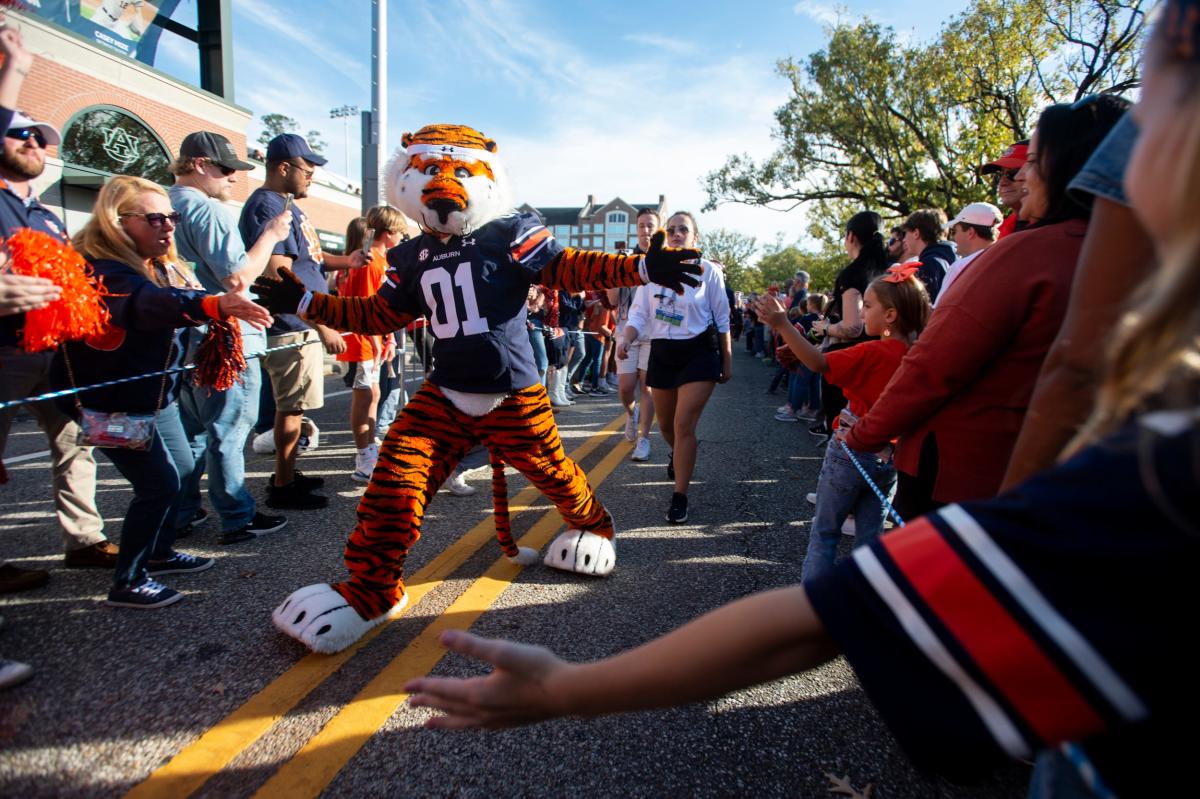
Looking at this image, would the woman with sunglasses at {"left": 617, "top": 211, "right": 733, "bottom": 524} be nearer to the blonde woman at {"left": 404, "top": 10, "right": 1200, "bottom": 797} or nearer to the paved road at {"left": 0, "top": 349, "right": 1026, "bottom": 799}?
the paved road at {"left": 0, "top": 349, "right": 1026, "bottom": 799}

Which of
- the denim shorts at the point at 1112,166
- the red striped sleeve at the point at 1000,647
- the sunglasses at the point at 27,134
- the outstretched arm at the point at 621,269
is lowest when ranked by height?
the red striped sleeve at the point at 1000,647

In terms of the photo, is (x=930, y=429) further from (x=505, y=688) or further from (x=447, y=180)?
(x=447, y=180)

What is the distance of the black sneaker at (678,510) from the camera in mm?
4055

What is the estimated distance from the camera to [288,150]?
4.09 m

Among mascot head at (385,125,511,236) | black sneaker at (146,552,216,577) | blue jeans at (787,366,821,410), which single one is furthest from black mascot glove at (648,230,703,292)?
blue jeans at (787,366,821,410)

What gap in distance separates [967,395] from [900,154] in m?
21.6

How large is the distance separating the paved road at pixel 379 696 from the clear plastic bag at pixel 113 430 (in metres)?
0.75

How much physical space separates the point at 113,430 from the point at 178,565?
888 mm

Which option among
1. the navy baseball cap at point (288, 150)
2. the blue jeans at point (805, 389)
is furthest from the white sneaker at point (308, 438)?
the blue jeans at point (805, 389)

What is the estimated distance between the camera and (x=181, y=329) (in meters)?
2.84

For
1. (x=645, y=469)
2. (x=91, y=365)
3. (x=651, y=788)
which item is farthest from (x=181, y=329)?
(x=645, y=469)

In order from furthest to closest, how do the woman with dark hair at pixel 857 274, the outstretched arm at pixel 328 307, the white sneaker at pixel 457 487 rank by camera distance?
→ the white sneaker at pixel 457 487 → the woman with dark hair at pixel 857 274 → the outstretched arm at pixel 328 307

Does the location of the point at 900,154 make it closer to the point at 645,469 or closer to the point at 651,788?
the point at 645,469

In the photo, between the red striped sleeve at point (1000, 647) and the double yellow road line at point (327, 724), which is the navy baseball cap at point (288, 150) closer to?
the double yellow road line at point (327, 724)
